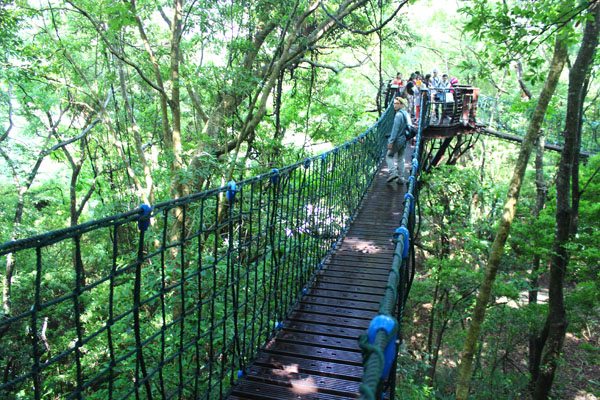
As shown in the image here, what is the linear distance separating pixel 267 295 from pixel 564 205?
14.1 ft

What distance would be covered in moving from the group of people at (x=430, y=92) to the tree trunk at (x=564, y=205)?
2116 millimetres

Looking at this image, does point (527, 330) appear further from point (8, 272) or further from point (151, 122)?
point (8, 272)

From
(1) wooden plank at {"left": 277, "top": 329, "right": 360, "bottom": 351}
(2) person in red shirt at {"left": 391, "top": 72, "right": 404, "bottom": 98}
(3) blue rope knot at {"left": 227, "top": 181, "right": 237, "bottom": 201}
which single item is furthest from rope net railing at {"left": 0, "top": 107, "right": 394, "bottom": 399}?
(2) person in red shirt at {"left": 391, "top": 72, "right": 404, "bottom": 98}

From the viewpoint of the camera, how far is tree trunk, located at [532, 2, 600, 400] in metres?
4.92

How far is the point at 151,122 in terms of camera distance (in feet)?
29.9

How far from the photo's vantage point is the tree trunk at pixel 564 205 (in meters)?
4.92

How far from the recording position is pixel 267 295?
4.64 meters

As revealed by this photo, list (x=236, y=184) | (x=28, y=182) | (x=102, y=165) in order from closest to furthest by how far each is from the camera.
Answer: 1. (x=236, y=184)
2. (x=28, y=182)
3. (x=102, y=165)

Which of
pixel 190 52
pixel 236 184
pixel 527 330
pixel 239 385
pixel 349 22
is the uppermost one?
pixel 349 22

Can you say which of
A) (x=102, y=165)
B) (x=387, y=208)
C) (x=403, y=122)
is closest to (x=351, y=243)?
(x=387, y=208)

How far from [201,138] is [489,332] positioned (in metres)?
8.51

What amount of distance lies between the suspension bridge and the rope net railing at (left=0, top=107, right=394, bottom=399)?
0.02 meters

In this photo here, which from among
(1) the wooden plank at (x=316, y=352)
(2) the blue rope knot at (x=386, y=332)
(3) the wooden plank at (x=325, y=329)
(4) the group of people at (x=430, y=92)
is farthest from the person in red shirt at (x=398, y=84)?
(2) the blue rope knot at (x=386, y=332)

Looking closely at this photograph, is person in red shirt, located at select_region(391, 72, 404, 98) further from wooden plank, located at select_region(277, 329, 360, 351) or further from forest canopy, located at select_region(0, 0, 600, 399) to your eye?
wooden plank, located at select_region(277, 329, 360, 351)
